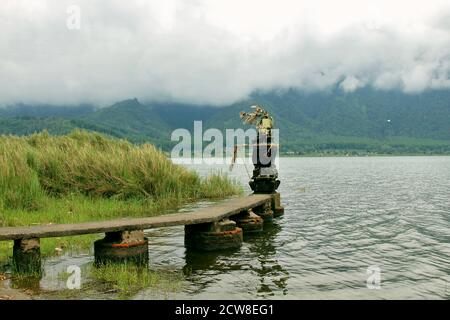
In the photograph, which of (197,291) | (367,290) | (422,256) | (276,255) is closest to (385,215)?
(422,256)

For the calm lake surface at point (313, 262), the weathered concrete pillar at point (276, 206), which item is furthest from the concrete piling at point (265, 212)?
the weathered concrete pillar at point (276, 206)

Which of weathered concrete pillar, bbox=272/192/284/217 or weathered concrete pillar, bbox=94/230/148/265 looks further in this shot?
weathered concrete pillar, bbox=272/192/284/217

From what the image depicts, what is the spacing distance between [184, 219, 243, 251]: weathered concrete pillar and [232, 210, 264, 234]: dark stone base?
7.14 feet

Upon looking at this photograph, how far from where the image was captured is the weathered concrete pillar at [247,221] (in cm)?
1542

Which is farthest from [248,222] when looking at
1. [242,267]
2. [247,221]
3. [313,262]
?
[242,267]

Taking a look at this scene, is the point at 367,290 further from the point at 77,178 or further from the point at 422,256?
the point at 77,178

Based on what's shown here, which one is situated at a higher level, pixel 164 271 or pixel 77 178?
pixel 77 178

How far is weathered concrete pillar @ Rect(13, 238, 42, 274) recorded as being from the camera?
9.77m

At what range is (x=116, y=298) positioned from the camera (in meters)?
8.35

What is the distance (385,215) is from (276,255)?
11.3m

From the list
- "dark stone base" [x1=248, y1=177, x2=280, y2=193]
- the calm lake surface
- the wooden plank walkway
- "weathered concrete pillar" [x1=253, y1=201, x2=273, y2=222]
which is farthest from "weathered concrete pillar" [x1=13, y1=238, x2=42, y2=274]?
"dark stone base" [x1=248, y1=177, x2=280, y2=193]

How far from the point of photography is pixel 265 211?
1817 centimetres

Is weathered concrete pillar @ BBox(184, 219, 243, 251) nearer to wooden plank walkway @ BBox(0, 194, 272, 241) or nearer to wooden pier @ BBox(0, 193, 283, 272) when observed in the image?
wooden pier @ BBox(0, 193, 283, 272)

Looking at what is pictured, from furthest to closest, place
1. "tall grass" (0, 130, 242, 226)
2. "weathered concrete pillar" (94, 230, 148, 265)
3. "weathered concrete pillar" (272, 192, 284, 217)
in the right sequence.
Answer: "weathered concrete pillar" (272, 192, 284, 217) → "tall grass" (0, 130, 242, 226) → "weathered concrete pillar" (94, 230, 148, 265)
